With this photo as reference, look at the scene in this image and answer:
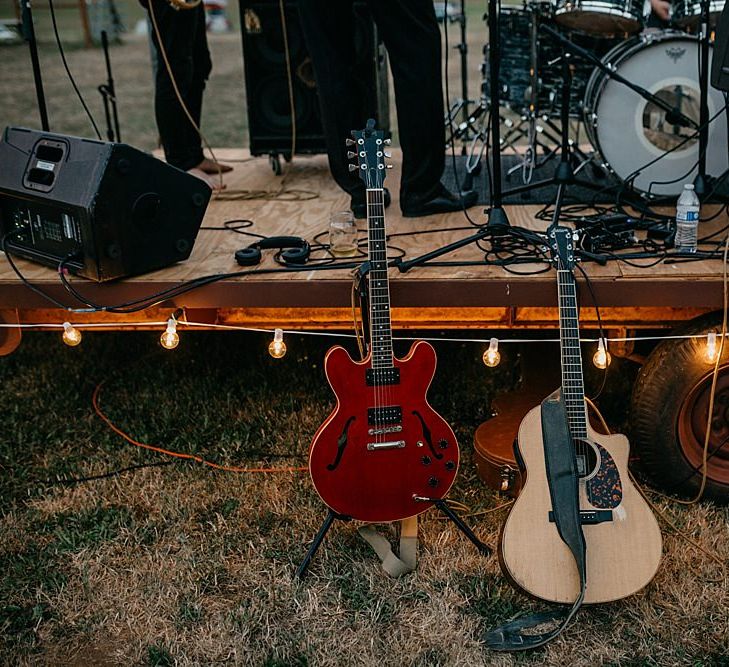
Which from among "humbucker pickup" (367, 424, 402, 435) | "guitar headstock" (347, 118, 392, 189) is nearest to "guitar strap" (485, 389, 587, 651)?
"humbucker pickup" (367, 424, 402, 435)

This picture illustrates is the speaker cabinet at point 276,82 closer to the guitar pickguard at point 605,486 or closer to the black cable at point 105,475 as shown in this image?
the black cable at point 105,475

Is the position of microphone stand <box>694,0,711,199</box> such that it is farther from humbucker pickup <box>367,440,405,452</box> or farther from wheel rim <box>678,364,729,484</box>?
humbucker pickup <box>367,440,405,452</box>

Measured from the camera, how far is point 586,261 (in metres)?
2.65

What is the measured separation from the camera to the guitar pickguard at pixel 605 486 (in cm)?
220

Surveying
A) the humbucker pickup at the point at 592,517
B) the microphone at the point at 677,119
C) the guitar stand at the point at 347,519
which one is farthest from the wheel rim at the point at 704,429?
the microphone at the point at 677,119

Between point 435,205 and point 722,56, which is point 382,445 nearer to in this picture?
point 435,205

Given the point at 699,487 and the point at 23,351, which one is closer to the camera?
the point at 699,487

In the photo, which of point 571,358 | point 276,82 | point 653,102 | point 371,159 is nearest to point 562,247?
point 571,358

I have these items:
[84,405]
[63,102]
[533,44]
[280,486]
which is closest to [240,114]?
[63,102]

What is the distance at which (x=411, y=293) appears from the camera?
2562mm

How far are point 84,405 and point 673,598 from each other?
7.27 ft

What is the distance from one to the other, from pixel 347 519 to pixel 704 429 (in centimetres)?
116

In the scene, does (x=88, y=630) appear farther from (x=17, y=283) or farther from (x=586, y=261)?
(x=586, y=261)

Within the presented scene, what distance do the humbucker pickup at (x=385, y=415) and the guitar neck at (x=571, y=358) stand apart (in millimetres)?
450
